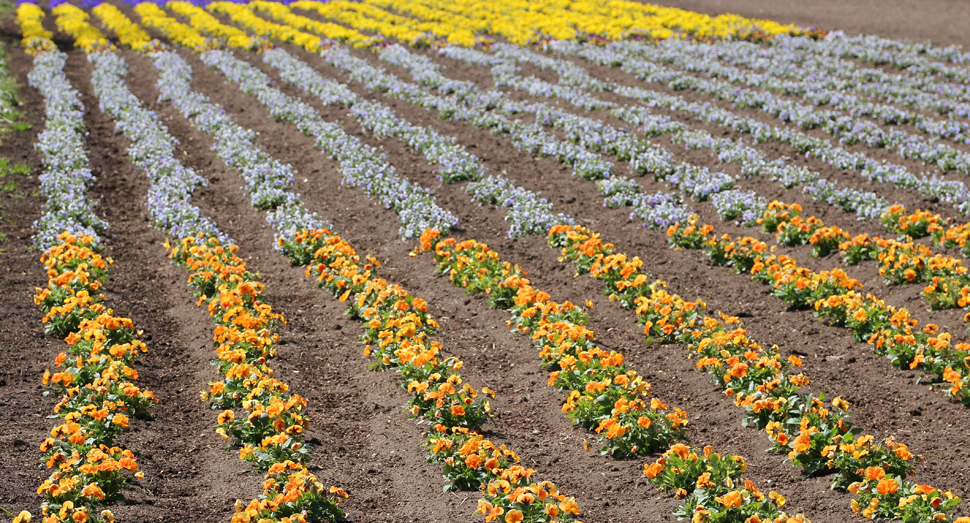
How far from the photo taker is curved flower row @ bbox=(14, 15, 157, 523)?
5.57m

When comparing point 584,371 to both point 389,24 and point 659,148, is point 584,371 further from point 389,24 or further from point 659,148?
point 389,24

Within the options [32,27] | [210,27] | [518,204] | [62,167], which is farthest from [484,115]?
[32,27]

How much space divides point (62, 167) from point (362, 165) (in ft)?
16.5

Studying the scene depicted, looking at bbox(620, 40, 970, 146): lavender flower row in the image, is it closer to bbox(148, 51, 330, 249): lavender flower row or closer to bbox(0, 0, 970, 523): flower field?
bbox(0, 0, 970, 523): flower field

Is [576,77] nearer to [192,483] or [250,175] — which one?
[250,175]

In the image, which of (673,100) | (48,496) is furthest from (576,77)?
(48,496)

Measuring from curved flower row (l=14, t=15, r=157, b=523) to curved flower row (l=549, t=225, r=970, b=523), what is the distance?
12.3ft

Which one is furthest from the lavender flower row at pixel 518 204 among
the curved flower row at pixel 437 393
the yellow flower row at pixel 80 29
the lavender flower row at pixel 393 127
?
the yellow flower row at pixel 80 29

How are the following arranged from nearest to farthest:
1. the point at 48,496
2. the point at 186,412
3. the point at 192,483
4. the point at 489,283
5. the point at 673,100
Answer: the point at 48,496 < the point at 192,483 < the point at 186,412 < the point at 489,283 < the point at 673,100

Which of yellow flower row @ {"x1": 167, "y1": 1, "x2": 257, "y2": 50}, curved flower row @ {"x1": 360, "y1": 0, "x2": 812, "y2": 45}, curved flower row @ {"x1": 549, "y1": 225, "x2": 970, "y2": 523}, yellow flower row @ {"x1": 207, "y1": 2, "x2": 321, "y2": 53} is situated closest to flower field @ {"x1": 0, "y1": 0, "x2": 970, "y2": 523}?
curved flower row @ {"x1": 549, "y1": 225, "x2": 970, "y2": 523}

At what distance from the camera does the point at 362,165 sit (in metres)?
13.3

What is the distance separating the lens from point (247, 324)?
7.89 metres

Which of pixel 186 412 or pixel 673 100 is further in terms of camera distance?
pixel 673 100

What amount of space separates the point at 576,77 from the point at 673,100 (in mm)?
3113
